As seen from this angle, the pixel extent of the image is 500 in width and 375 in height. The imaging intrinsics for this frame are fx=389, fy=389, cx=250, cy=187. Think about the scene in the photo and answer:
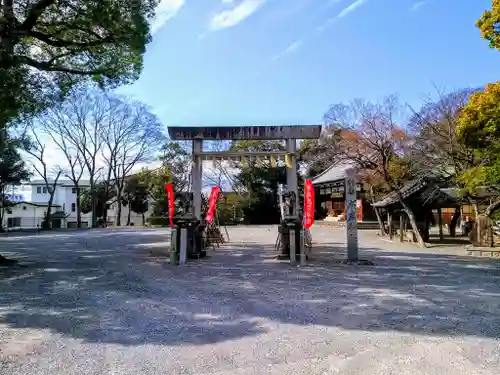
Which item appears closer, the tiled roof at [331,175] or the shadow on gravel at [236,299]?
the shadow on gravel at [236,299]

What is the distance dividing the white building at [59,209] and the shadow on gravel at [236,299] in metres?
34.5

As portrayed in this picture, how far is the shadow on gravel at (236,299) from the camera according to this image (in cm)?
451

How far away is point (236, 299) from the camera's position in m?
5.87

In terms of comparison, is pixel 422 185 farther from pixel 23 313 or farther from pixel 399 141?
pixel 23 313

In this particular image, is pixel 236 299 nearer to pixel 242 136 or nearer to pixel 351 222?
pixel 351 222

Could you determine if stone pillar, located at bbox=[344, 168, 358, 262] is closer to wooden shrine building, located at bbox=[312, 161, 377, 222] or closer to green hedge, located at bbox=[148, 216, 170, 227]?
wooden shrine building, located at bbox=[312, 161, 377, 222]

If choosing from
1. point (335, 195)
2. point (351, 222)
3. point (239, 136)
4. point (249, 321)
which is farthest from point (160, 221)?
point (249, 321)

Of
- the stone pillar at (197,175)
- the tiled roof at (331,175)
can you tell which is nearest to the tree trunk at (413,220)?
the stone pillar at (197,175)

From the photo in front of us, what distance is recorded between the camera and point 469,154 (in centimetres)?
1341

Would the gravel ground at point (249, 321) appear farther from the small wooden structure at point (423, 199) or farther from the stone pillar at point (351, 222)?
the small wooden structure at point (423, 199)

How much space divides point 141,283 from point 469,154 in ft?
38.7

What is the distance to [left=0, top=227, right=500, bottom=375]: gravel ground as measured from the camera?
3502mm

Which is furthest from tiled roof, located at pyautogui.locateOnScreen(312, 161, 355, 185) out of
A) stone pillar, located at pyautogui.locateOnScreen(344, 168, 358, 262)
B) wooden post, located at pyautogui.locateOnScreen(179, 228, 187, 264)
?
wooden post, located at pyautogui.locateOnScreen(179, 228, 187, 264)

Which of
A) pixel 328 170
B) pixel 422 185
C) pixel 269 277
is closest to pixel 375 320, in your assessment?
pixel 269 277
